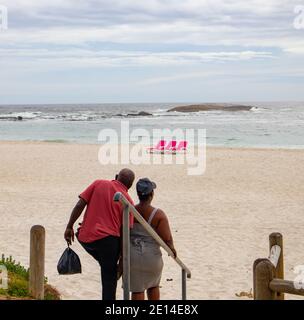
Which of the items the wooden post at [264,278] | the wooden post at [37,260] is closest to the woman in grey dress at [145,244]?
the wooden post at [37,260]

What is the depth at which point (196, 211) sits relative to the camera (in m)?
13.9

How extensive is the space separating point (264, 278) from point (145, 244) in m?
1.37

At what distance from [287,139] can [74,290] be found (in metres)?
36.7

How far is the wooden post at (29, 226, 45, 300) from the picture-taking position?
580 centimetres

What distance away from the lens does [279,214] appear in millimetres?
13680

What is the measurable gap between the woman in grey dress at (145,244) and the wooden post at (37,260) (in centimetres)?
109

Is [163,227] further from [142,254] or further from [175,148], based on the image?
[175,148]

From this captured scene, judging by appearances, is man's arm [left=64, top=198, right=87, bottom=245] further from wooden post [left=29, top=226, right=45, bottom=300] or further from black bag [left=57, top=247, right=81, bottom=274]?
wooden post [left=29, top=226, right=45, bottom=300]

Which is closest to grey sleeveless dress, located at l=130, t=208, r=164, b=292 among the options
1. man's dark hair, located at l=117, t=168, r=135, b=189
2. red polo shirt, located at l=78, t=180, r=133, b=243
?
red polo shirt, located at l=78, t=180, r=133, b=243

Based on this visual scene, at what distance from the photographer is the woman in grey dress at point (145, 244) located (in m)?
5.15

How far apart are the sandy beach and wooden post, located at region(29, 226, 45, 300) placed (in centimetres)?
156

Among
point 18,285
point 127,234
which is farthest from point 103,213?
point 18,285

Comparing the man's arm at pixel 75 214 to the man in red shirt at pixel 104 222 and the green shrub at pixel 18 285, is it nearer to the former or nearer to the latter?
the man in red shirt at pixel 104 222
